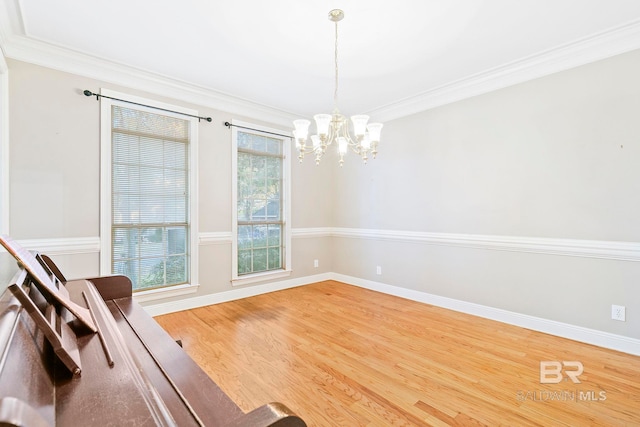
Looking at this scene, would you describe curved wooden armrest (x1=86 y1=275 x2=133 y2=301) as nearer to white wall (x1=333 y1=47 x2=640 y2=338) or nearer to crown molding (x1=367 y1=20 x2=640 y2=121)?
white wall (x1=333 y1=47 x2=640 y2=338)

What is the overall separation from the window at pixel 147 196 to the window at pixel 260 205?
0.64 metres

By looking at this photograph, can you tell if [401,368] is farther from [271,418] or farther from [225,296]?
[225,296]

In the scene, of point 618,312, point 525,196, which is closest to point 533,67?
point 525,196

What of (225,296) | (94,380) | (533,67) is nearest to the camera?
(94,380)

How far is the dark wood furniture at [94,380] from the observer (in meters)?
0.56

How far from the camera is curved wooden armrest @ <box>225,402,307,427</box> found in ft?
1.84

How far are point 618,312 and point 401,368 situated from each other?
200 cm

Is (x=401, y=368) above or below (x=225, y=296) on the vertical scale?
below

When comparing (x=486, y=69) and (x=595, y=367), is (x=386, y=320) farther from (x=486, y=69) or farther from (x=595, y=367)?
(x=486, y=69)

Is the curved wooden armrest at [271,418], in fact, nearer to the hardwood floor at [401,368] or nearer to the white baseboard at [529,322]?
the hardwood floor at [401,368]

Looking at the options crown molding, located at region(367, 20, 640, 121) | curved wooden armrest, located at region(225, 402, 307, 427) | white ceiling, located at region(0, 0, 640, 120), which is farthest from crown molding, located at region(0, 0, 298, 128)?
curved wooden armrest, located at region(225, 402, 307, 427)

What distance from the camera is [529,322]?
10.00 ft

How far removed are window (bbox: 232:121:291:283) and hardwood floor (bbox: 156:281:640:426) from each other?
0.92 meters

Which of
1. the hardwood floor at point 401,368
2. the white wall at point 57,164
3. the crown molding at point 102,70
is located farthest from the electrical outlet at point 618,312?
the white wall at point 57,164
